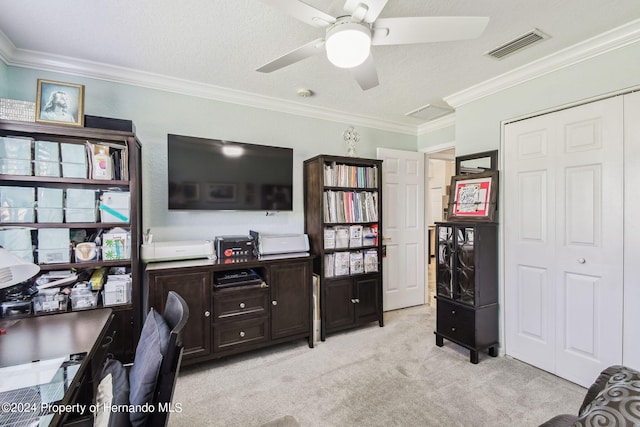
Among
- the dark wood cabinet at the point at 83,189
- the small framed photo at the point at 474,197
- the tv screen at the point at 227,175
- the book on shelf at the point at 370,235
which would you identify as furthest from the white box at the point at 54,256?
the small framed photo at the point at 474,197

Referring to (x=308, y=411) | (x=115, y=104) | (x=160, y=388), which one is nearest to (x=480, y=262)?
(x=308, y=411)

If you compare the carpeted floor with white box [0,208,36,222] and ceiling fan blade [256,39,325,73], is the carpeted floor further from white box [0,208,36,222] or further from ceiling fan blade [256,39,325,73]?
ceiling fan blade [256,39,325,73]

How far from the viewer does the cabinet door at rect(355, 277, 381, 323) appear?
10.4ft

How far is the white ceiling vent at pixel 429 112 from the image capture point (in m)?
3.36

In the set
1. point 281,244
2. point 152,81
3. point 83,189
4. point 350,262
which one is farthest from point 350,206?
point 83,189

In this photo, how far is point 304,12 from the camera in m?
1.30

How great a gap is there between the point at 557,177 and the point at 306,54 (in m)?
2.18

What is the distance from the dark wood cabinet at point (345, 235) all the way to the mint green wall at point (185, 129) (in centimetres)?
36

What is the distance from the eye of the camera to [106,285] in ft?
6.93

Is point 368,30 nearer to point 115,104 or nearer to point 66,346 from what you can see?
point 66,346

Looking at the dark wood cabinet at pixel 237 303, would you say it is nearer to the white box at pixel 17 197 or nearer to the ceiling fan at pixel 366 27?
the white box at pixel 17 197

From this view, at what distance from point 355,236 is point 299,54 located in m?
2.00

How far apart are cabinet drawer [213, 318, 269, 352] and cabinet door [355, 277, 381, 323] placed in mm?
1060

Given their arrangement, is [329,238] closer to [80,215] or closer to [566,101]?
[80,215]
